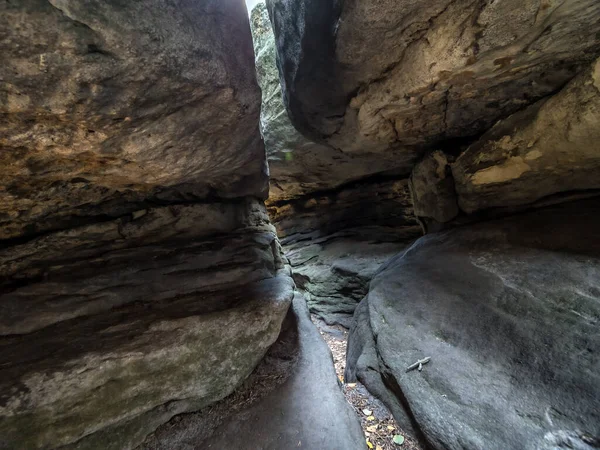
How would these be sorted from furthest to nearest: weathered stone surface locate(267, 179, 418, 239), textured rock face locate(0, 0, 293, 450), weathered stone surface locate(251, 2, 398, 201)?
weathered stone surface locate(267, 179, 418, 239)
weathered stone surface locate(251, 2, 398, 201)
textured rock face locate(0, 0, 293, 450)

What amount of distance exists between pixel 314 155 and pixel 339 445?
290 inches

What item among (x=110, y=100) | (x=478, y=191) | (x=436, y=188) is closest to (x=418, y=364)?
(x=478, y=191)

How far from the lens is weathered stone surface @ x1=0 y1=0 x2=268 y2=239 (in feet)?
5.90

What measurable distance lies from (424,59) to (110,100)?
3.77 meters

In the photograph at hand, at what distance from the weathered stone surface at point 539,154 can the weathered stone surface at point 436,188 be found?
26cm

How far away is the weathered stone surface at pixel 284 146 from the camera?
7.48m

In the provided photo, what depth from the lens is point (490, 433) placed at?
2234 mm

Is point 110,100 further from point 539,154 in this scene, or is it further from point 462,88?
point 539,154

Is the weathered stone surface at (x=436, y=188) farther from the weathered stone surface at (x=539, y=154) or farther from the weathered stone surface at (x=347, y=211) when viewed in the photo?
the weathered stone surface at (x=347, y=211)

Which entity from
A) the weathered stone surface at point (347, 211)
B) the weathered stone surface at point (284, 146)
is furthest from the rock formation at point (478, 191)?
the weathered stone surface at point (347, 211)

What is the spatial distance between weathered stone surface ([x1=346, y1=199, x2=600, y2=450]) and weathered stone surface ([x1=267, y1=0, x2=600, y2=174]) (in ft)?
7.64

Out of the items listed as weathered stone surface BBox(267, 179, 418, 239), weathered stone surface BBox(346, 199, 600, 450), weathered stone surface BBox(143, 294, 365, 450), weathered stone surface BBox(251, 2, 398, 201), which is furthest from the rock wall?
weathered stone surface BBox(143, 294, 365, 450)

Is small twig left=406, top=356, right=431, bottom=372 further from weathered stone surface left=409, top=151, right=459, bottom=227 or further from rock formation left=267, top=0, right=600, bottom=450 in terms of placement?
weathered stone surface left=409, top=151, right=459, bottom=227

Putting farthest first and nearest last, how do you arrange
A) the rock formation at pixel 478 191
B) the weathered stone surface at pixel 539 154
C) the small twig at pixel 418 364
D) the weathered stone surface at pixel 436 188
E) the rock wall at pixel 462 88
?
the weathered stone surface at pixel 436 188 → the weathered stone surface at pixel 539 154 → the small twig at pixel 418 364 → the rock wall at pixel 462 88 → the rock formation at pixel 478 191
